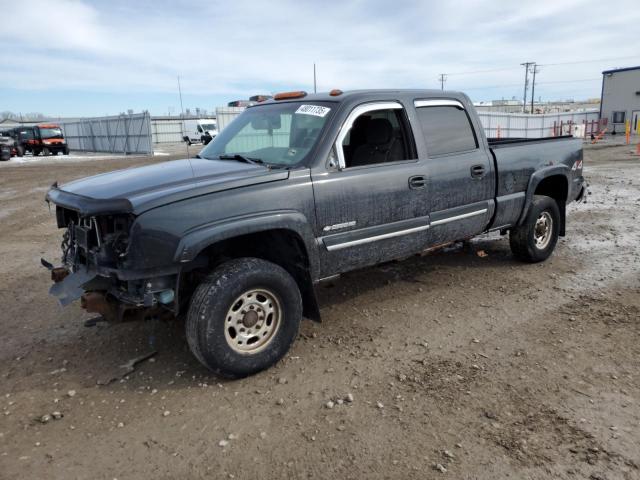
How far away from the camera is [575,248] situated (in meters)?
6.61

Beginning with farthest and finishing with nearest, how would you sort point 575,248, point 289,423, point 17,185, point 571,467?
point 17,185, point 575,248, point 289,423, point 571,467

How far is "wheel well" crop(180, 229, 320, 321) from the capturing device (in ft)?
12.0

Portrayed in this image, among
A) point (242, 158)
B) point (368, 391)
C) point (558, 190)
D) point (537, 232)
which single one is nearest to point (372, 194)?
point (242, 158)

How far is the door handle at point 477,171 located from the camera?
4.82m

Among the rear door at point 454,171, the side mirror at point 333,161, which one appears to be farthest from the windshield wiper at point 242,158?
the rear door at point 454,171

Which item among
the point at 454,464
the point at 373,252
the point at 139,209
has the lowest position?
the point at 454,464

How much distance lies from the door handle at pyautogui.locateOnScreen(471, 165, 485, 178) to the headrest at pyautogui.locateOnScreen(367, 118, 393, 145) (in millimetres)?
917

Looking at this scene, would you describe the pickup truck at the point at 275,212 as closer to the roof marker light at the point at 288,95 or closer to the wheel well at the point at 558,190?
the roof marker light at the point at 288,95

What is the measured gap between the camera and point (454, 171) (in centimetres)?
464

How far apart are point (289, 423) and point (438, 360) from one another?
129 centimetres

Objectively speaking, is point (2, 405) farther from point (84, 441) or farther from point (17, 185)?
point (17, 185)

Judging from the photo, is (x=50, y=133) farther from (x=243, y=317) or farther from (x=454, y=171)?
(x=243, y=317)

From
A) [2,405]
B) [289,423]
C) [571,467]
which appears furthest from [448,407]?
[2,405]

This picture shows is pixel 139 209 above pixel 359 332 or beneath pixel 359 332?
above
